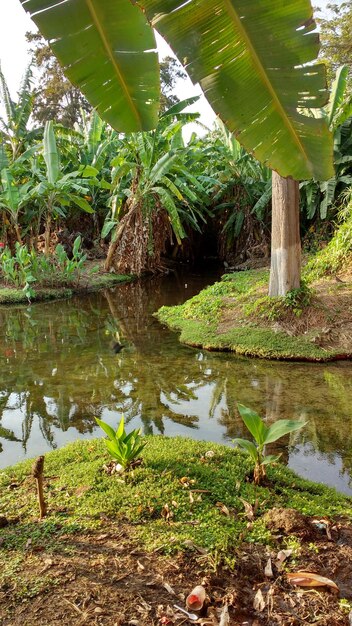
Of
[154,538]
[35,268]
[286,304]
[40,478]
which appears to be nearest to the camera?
[154,538]

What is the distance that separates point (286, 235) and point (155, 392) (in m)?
2.75

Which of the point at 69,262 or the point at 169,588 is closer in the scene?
the point at 169,588

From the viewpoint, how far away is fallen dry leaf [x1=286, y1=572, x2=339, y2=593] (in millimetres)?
1801

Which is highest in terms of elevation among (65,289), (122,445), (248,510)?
(65,289)

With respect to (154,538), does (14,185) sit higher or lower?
higher

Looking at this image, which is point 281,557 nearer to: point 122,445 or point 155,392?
point 122,445

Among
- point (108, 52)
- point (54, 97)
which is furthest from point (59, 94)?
point (108, 52)

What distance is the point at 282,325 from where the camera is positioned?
245 inches

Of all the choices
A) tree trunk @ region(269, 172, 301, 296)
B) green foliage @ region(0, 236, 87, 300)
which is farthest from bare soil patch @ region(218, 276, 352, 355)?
green foliage @ region(0, 236, 87, 300)

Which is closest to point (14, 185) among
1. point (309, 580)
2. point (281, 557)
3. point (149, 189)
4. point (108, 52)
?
point (149, 189)

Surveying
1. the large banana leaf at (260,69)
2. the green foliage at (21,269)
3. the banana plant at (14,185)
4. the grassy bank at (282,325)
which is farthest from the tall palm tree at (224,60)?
the banana plant at (14,185)

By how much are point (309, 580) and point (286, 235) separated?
486 cm

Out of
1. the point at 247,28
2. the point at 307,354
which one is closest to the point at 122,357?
the point at 307,354

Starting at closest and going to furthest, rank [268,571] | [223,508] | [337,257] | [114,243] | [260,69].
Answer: [260,69] → [268,571] → [223,508] → [337,257] → [114,243]
